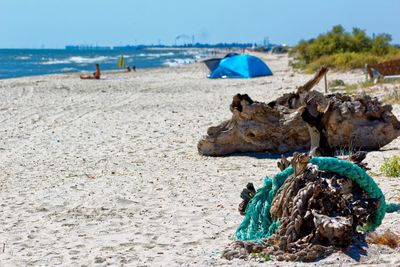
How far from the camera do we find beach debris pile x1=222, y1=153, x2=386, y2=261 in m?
4.52

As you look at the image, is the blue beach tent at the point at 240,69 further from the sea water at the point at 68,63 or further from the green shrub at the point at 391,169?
the green shrub at the point at 391,169

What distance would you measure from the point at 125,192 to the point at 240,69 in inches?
1031

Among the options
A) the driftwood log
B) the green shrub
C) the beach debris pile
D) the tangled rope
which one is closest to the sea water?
the driftwood log

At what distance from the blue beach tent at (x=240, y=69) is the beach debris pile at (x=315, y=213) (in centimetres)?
2797

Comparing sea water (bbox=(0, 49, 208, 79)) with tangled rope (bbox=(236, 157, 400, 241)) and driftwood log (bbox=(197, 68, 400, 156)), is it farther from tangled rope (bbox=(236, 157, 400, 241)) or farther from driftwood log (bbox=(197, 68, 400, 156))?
tangled rope (bbox=(236, 157, 400, 241))

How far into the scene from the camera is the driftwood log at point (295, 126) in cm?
918

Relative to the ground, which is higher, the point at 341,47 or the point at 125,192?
the point at 341,47

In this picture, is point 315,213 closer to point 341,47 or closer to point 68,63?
point 341,47

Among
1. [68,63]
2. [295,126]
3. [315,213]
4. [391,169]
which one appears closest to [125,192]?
[391,169]

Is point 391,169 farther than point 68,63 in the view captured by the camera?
No

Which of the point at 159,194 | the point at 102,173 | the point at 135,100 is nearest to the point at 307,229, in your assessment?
the point at 159,194

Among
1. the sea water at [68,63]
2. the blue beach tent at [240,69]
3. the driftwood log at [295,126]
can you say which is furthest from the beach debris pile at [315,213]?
the sea water at [68,63]

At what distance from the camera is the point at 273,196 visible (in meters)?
5.22

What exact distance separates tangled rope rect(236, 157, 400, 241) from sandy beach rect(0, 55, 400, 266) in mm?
252
